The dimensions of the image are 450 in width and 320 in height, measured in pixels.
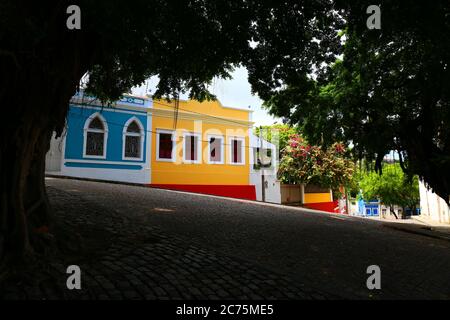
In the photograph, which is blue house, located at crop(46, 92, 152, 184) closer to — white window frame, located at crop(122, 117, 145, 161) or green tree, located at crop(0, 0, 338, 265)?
white window frame, located at crop(122, 117, 145, 161)

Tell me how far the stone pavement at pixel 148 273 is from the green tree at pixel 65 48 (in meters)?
0.68

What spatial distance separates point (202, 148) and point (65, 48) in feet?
57.5

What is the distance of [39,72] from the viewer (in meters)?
4.65

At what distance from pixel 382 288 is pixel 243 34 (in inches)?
206

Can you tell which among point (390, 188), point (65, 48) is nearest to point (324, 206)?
point (390, 188)

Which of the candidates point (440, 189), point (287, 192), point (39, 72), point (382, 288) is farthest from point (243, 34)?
point (287, 192)

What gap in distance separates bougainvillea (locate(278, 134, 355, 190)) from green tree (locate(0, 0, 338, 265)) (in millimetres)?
19632

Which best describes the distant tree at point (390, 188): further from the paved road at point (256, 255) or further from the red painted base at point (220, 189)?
the paved road at point (256, 255)

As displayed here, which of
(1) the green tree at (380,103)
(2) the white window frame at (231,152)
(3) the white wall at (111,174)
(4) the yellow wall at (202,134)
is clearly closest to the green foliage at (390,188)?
(2) the white window frame at (231,152)

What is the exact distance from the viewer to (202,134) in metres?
22.5

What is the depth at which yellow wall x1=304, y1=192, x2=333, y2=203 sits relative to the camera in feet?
94.8

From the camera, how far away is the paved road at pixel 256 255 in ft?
15.0

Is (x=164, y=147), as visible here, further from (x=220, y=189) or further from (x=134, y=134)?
(x=220, y=189)

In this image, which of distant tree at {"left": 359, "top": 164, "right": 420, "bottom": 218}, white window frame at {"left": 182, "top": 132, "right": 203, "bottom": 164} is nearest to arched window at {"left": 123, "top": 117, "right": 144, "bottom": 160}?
white window frame at {"left": 182, "top": 132, "right": 203, "bottom": 164}
